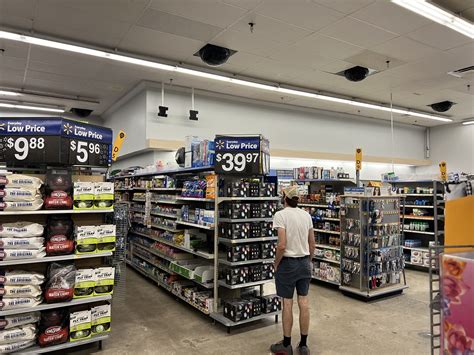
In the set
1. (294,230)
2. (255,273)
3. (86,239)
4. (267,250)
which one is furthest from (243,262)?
(86,239)

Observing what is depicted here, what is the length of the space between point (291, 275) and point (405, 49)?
208 inches

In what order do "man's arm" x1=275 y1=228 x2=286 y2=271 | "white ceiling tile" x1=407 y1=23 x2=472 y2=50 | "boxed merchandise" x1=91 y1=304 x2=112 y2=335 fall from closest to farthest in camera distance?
"man's arm" x1=275 y1=228 x2=286 y2=271 → "boxed merchandise" x1=91 y1=304 x2=112 y2=335 → "white ceiling tile" x1=407 y1=23 x2=472 y2=50

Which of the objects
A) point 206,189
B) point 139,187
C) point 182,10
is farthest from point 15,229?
point 139,187

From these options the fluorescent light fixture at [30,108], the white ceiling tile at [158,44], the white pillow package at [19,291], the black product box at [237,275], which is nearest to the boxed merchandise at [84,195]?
the white pillow package at [19,291]

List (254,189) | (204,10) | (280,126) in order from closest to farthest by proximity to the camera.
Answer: (254,189) < (204,10) < (280,126)

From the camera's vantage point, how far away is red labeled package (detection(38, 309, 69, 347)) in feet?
12.1

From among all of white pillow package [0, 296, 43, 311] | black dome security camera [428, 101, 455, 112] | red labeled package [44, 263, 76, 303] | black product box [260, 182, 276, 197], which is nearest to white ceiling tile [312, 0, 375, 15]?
black product box [260, 182, 276, 197]

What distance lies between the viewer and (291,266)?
12.6ft

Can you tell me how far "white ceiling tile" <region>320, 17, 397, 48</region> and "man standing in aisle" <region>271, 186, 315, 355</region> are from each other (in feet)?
11.5

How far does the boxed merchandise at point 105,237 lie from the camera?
4026 mm

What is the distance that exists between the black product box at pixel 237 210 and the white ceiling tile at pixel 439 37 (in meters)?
4.33

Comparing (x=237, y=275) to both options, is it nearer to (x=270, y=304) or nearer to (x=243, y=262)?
(x=243, y=262)

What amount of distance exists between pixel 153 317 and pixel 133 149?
5216 mm

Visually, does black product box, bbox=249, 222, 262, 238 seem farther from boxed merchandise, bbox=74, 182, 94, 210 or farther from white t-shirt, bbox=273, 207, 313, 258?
boxed merchandise, bbox=74, 182, 94, 210
